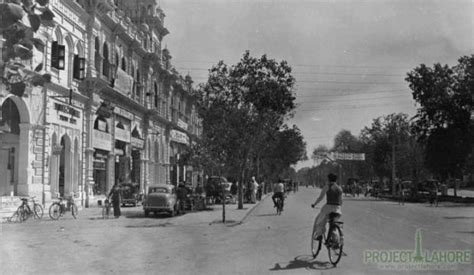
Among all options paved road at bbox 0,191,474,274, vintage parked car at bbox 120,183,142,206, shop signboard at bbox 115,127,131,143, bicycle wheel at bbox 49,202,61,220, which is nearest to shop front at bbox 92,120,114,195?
shop signboard at bbox 115,127,131,143

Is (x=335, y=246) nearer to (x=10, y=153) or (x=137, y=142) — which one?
(x=10, y=153)

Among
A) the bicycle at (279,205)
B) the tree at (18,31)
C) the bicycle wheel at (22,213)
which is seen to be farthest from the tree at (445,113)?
the tree at (18,31)

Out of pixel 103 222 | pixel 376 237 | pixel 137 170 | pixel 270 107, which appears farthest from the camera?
pixel 137 170

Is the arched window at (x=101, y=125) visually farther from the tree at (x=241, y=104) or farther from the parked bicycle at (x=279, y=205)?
the parked bicycle at (x=279, y=205)

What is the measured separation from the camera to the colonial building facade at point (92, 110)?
2203 cm

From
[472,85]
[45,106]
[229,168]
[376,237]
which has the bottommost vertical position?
[376,237]

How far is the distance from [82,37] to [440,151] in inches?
1245

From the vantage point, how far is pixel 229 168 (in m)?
27.9

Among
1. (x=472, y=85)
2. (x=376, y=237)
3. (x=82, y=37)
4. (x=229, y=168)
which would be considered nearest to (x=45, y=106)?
(x=82, y=37)

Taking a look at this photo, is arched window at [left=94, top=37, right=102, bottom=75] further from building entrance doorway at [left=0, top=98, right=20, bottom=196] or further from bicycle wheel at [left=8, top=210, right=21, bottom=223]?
bicycle wheel at [left=8, top=210, right=21, bottom=223]

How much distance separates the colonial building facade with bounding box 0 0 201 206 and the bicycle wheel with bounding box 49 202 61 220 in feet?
5.66

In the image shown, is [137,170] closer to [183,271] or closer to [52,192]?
[52,192]

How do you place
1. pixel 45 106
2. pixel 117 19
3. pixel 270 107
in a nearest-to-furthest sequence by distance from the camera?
pixel 45 106 → pixel 270 107 → pixel 117 19

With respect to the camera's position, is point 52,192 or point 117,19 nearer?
point 52,192
